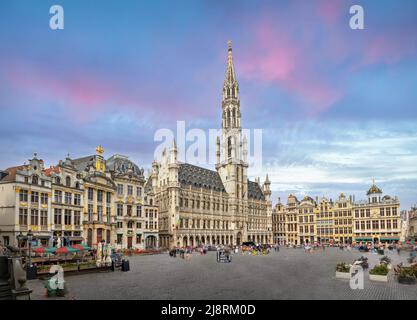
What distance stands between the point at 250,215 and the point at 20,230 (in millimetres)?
82067

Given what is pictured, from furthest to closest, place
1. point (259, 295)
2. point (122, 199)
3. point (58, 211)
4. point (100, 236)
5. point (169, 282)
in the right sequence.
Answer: point (122, 199)
point (100, 236)
point (58, 211)
point (169, 282)
point (259, 295)

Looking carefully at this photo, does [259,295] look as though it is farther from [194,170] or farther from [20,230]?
[194,170]

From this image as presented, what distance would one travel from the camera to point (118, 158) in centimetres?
7025

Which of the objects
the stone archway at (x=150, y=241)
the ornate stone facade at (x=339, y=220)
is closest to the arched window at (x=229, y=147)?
the ornate stone facade at (x=339, y=220)

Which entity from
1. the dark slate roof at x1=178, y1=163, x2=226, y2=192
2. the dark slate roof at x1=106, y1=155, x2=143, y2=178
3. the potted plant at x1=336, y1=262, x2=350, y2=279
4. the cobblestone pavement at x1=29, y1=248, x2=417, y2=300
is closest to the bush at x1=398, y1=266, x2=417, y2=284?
the cobblestone pavement at x1=29, y1=248, x2=417, y2=300

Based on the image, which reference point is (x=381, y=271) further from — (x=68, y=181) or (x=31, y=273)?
(x=68, y=181)

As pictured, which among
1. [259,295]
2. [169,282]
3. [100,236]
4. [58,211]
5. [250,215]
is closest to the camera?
[259,295]

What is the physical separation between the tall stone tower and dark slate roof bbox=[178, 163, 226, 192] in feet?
10.7

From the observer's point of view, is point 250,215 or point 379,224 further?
point 250,215

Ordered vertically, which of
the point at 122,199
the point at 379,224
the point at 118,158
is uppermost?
the point at 118,158

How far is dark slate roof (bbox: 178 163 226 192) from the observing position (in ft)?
318
